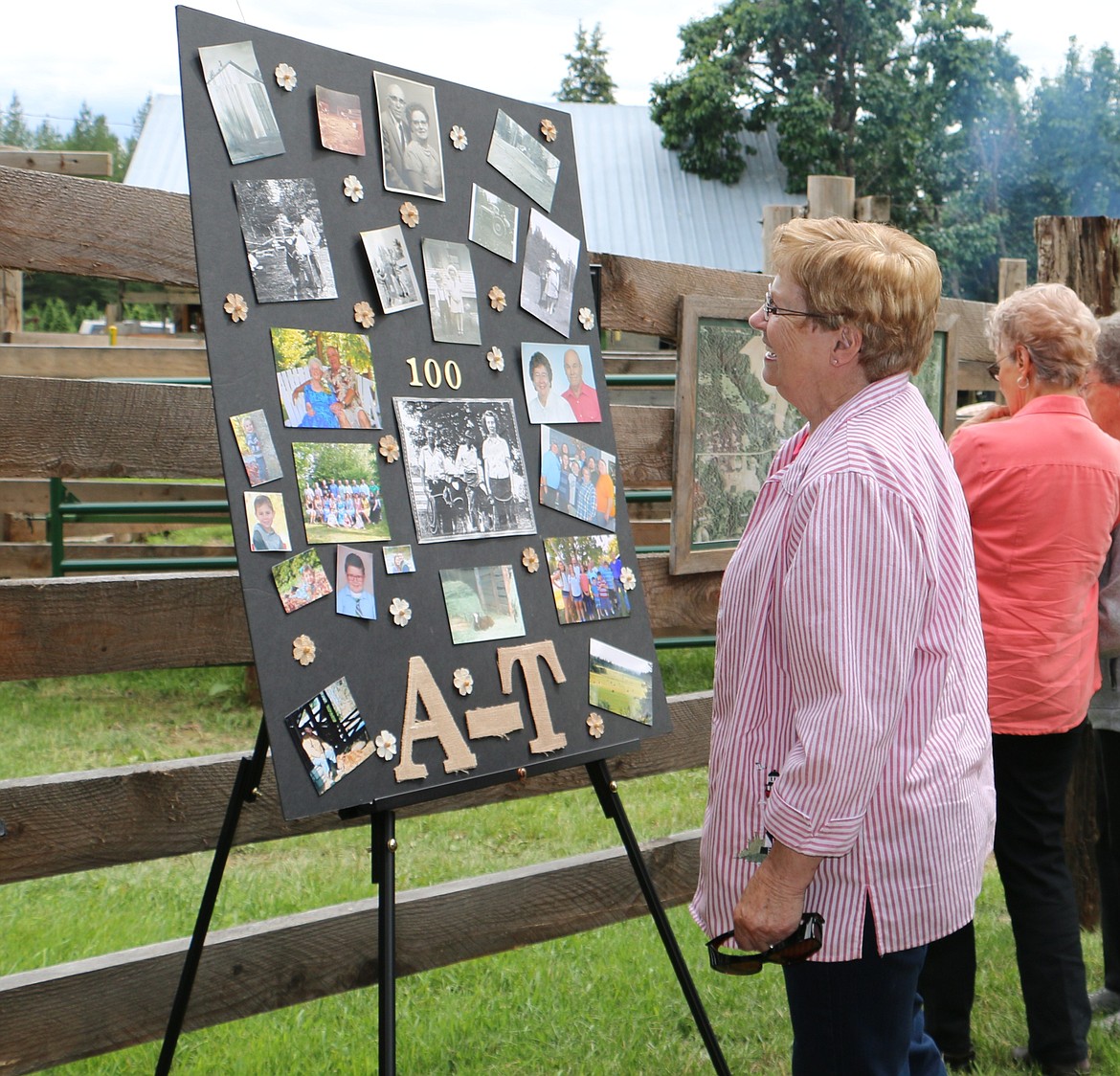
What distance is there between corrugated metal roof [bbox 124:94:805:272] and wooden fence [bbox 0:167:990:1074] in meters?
20.8

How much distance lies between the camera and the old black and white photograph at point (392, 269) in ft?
6.84

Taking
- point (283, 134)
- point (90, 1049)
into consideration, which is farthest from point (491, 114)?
point (90, 1049)

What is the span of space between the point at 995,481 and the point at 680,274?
1043mm

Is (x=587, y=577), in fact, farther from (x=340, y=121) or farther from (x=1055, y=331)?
(x=1055, y=331)

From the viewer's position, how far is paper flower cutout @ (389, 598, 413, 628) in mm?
2029

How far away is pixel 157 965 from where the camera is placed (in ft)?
8.38

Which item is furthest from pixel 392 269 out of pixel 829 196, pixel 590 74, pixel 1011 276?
pixel 590 74

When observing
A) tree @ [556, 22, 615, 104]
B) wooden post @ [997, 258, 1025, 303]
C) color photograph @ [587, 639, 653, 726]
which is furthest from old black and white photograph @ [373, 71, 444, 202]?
tree @ [556, 22, 615, 104]

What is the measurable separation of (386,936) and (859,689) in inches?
32.8

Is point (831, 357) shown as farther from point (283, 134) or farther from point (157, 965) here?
point (157, 965)

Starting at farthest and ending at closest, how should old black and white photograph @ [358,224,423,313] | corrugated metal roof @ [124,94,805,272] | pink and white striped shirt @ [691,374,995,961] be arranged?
corrugated metal roof @ [124,94,805,272], old black and white photograph @ [358,224,423,313], pink and white striped shirt @ [691,374,995,961]

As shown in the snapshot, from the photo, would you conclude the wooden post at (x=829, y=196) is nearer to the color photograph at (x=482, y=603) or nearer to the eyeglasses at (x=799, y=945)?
the color photograph at (x=482, y=603)

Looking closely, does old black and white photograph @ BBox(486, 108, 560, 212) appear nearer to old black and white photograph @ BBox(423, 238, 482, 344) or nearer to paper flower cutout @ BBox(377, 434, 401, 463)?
old black and white photograph @ BBox(423, 238, 482, 344)

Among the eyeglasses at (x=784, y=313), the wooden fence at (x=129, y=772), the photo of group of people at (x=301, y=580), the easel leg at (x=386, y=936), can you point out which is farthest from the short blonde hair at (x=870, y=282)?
the wooden fence at (x=129, y=772)
